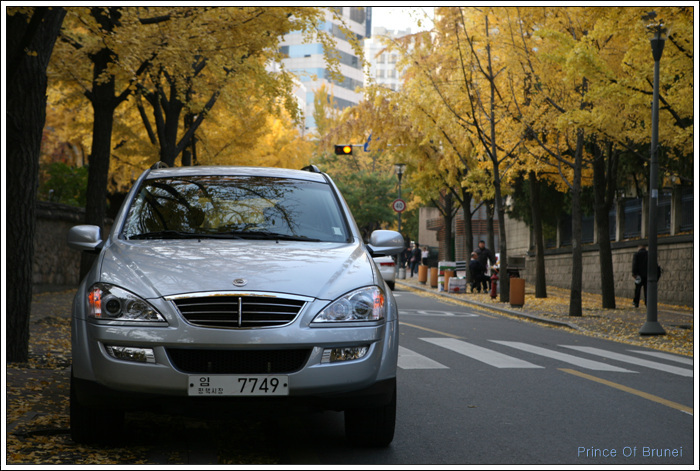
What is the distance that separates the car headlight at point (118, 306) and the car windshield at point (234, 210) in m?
0.95

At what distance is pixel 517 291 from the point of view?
23594 mm

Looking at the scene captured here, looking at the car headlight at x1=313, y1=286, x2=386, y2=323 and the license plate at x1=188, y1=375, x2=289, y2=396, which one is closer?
the license plate at x1=188, y1=375, x2=289, y2=396

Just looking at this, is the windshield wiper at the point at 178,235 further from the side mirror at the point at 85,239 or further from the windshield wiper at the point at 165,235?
the side mirror at the point at 85,239

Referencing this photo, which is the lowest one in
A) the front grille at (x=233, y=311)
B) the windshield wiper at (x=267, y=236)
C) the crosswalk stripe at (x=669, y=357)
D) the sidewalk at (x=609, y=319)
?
the sidewalk at (x=609, y=319)

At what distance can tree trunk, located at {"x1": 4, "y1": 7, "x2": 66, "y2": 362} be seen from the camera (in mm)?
9070

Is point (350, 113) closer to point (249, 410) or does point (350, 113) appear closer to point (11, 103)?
point (11, 103)

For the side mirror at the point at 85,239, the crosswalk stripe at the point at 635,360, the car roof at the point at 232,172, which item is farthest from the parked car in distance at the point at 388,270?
the side mirror at the point at 85,239

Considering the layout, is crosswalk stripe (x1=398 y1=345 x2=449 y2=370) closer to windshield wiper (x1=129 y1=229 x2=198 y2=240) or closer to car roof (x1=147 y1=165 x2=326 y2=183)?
car roof (x1=147 y1=165 x2=326 y2=183)

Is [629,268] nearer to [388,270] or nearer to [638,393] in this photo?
[388,270]

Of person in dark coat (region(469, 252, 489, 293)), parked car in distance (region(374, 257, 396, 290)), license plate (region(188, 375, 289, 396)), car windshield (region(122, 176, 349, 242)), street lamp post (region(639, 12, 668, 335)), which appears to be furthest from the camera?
person in dark coat (region(469, 252, 489, 293))

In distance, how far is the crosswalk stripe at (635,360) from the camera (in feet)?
35.7

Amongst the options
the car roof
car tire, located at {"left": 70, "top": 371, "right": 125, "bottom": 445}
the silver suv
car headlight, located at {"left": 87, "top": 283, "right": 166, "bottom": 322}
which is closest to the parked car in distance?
the car roof

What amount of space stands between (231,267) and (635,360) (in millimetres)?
8447

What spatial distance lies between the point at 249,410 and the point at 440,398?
3.34 metres
